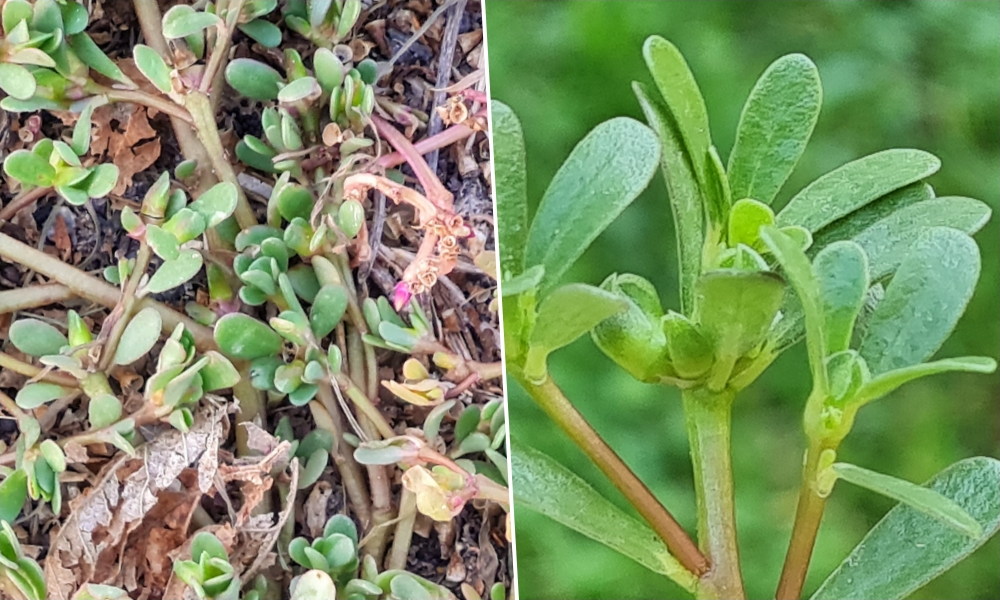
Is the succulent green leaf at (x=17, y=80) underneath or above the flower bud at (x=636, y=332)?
above

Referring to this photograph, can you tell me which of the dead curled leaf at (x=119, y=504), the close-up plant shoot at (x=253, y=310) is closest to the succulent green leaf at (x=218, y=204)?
the close-up plant shoot at (x=253, y=310)

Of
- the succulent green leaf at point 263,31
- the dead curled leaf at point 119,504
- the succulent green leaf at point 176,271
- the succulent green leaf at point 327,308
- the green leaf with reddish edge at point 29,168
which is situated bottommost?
the dead curled leaf at point 119,504

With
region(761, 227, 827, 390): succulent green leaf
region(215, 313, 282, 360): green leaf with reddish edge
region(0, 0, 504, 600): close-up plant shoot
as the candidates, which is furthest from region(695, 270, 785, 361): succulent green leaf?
region(215, 313, 282, 360): green leaf with reddish edge

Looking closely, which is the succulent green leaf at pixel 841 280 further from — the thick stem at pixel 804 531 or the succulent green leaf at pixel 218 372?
the succulent green leaf at pixel 218 372

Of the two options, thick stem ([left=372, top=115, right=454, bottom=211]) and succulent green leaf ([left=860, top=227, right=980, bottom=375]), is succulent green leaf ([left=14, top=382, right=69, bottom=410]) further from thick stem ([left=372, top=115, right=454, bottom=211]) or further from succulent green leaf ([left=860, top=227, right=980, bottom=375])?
succulent green leaf ([left=860, top=227, right=980, bottom=375])

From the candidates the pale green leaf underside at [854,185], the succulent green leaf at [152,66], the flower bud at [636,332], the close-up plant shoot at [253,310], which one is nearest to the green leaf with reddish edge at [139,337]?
the close-up plant shoot at [253,310]

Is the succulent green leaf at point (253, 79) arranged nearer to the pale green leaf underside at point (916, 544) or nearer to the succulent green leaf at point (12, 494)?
the succulent green leaf at point (12, 494)

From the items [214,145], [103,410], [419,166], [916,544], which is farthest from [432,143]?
[916,544]

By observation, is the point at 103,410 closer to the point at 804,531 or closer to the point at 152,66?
the point at 152,66
